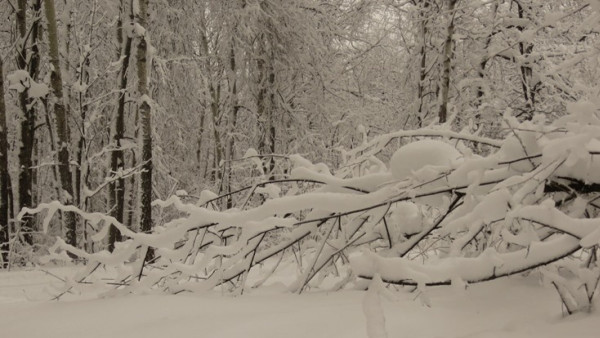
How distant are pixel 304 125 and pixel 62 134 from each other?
4733mm

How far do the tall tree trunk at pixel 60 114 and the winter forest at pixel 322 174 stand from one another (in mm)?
42

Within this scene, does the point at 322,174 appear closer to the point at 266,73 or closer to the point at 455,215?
the point at 455,215

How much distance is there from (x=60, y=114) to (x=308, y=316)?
7.00m

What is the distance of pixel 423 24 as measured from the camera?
30.2 feet

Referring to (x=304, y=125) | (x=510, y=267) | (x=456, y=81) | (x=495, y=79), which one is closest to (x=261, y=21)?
(x=304, y=125)

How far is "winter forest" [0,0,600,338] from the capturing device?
188 centimetres

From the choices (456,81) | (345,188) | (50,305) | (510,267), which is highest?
(456,81)

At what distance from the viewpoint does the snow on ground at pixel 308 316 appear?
1.85 m

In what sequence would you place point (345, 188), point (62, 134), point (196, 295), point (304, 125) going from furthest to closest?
point (304, 125), point (62, 134), point (196, 295), point (345, 188)

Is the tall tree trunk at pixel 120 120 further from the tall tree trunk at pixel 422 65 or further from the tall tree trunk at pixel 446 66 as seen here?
the tall tree trunk at pixel 446 66

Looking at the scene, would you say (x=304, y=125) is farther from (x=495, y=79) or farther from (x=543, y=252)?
(x=543, y=252)

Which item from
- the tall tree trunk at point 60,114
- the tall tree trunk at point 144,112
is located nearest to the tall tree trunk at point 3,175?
the tall tree trunk at point 60,114

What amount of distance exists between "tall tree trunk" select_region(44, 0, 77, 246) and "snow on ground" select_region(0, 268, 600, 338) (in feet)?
18.4

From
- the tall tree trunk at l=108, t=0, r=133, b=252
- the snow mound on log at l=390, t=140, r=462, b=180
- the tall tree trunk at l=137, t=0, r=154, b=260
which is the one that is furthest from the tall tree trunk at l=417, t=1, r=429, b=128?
the snow mound on log at l=390, t=140, r=462, b=180
